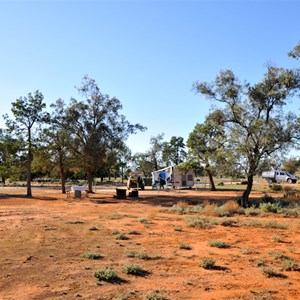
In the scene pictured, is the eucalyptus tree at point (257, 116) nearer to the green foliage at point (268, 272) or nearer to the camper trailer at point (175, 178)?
the green foliage at point (268, 272)

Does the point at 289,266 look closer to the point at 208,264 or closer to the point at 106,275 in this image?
the point at 208,264

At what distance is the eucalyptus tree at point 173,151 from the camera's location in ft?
270

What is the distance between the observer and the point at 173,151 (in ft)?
276

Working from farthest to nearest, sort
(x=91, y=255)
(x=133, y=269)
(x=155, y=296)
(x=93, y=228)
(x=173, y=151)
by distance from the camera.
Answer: (x=173, y=151) < (x=93, y=228) < (x=91, y=255) < (x=133, y=269) < (x=155, y=296)

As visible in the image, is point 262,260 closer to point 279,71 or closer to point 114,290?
point 114,290

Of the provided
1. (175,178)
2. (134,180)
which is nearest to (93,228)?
(134,180)

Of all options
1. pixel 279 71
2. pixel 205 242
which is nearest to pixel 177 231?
pixel 205 242

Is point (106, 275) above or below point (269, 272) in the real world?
above

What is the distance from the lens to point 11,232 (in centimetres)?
1223

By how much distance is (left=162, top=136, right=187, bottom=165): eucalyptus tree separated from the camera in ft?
270

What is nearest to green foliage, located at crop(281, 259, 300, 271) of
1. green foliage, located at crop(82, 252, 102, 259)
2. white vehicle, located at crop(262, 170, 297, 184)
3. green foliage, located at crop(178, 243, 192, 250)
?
green foliage, located at crop(178, 243, 192, 250)

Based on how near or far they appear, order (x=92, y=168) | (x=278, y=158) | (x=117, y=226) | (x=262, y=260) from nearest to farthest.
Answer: (x=262, y=260), (x=117, y=226), (x=278, y=158), (x=92, y=168)

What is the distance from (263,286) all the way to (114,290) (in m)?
2.97

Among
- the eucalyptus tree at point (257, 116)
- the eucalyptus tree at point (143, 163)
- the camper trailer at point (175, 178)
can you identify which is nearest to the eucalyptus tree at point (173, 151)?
the eucalyptus tree at point (143, 163)
